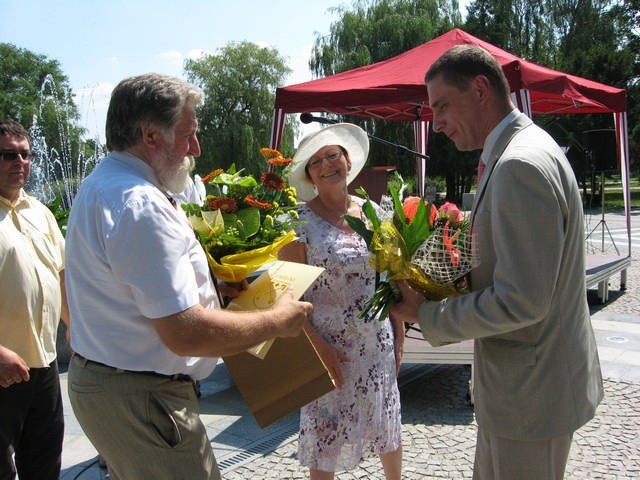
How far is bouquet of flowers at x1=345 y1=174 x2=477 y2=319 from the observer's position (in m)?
1.80

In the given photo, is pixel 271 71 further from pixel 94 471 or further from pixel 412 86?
pixel 94 471

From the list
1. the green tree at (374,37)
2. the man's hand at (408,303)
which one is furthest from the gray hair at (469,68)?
the green tree at (374,37)

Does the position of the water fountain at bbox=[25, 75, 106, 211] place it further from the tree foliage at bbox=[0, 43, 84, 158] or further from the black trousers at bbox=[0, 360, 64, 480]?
the black trousers at bbox=[0, 360, 64, 480]

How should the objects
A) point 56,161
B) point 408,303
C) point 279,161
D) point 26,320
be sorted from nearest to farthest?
point 408,303 < point 279,161 < point 26,320 < point 56,161

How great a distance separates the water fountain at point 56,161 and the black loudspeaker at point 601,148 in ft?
39.9

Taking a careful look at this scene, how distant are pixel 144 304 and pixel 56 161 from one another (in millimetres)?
34686

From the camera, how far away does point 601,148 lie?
12516 mm

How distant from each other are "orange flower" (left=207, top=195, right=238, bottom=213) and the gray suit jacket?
798 millimetres

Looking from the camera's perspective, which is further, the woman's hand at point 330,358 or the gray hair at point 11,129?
the gray hair at point 11,129

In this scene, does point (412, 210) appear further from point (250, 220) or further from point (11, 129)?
point (11, 129)

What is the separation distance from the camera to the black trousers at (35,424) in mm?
2748

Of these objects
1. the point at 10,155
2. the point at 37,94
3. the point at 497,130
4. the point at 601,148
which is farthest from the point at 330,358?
the point at 37,94

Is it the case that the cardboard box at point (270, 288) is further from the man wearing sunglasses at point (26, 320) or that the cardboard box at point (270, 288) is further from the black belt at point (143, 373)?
the man wearing sunglasses at point (26, 320)

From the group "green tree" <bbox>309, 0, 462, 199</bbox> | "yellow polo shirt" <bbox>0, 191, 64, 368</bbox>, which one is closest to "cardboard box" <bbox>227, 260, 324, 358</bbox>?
"yellow polo shirt" <bbox>0, 191, 64, 368</bbox>
